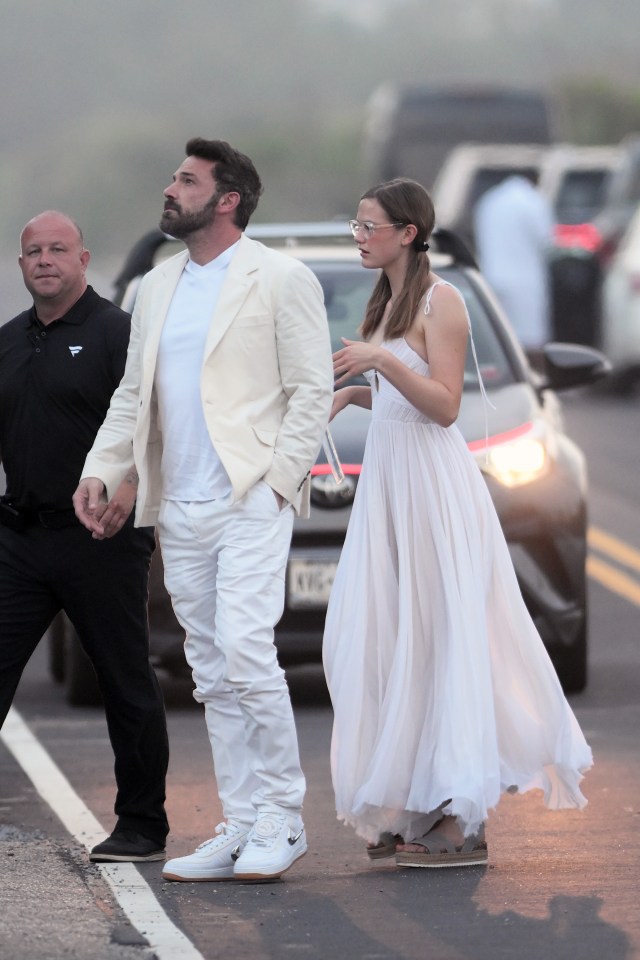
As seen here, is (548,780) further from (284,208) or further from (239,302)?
(284,208)

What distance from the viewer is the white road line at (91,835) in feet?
19.5

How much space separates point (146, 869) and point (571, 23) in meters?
195

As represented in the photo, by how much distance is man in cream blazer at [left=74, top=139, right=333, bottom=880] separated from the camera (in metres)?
6.56

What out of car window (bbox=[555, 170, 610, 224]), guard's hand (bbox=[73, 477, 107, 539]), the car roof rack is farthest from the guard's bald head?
car window (bbox=[555, 170, 610, 224])

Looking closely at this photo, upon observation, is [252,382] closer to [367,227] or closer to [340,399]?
[340,399]

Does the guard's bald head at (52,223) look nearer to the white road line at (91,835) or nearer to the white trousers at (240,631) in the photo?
the white trousers at (240,631)

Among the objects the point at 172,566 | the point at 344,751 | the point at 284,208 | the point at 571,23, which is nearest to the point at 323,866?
the point at 344,751

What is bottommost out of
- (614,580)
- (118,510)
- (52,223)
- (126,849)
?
(614,580)

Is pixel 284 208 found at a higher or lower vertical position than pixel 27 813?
lower

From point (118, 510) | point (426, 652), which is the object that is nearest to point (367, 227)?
point (118, 510)

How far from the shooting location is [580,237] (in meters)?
22.8

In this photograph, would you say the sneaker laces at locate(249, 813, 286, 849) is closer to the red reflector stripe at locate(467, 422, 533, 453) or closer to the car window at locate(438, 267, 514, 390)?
the red reflector stripe at locate(467, 422, 533, 453)

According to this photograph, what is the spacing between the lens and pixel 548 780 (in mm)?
6879

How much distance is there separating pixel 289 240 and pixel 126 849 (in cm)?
427
